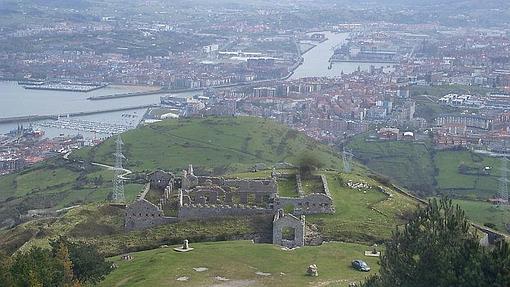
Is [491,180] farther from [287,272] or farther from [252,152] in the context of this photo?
[287,272]

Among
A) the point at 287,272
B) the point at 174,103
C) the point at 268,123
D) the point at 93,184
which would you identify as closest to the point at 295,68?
the point at 174,103

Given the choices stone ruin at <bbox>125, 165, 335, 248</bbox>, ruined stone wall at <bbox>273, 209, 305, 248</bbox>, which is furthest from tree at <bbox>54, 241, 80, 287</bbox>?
ruined stone wall at <bbox>273, 209, 305, 248</bbox>

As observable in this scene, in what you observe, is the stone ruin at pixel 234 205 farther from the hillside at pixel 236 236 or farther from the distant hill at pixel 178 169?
the distant hill at pixel 178 169

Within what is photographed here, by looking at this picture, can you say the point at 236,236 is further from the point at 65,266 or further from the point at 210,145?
the point at 210,145

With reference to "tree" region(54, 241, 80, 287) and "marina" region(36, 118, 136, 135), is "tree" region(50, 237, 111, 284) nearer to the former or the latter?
"tree" region(54, 241, 80, 287)

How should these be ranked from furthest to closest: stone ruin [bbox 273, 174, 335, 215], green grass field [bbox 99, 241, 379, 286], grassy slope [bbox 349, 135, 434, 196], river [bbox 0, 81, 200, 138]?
river [bbox 0, 81, 200, 138]
grassy slope [bbox 349, 135, 434, 196]
stone ruin [bbox 273, 174, 335, 215]
green grass field [bbox 99, 241, 379, 286]

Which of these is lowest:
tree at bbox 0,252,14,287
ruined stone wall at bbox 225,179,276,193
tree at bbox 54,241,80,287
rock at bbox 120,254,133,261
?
rock at bbox 120,254,133,261

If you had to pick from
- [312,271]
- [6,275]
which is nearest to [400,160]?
[312,271]
